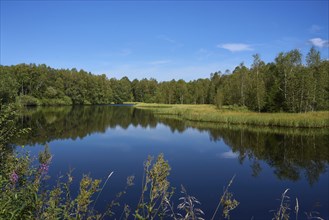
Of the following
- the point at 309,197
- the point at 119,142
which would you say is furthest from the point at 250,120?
the point at 309,197

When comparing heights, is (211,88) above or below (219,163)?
above

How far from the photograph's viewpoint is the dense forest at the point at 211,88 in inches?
1791

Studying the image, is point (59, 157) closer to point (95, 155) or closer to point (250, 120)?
point (95, 155)

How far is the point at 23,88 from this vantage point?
87875mm

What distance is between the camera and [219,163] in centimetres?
1811

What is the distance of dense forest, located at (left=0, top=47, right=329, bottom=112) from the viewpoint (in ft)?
149

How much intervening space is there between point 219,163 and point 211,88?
77343 mm

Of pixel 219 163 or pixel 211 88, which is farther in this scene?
pixel 211 88

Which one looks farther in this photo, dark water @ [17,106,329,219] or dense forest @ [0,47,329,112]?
dense forest @ [0,47,329,112]

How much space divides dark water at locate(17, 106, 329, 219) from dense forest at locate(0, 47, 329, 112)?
5.46 metres

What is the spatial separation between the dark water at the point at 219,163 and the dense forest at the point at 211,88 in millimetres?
5458

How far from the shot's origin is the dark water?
1165 centimetres

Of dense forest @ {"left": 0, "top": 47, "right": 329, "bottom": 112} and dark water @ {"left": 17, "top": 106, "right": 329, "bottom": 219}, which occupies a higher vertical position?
dense forest @ {"left": 0, "top": 47, "right": 329, "bottom": 112}

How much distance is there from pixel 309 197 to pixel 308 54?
4587 cm
